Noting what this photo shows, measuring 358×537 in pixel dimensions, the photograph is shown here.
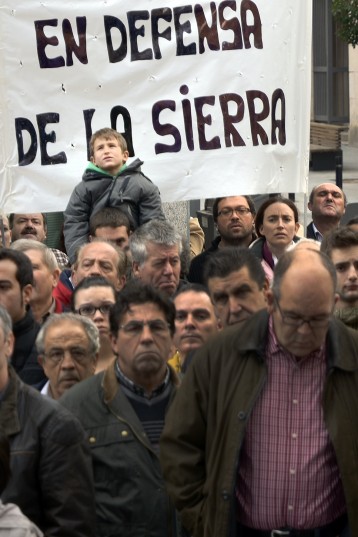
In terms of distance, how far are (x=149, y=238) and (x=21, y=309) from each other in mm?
1137

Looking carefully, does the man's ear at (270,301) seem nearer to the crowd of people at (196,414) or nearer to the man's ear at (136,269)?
the crowd of people at (196,414)

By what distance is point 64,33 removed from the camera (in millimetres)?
8836

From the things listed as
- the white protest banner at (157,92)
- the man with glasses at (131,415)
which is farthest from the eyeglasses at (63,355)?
the white protest banner at (157,92)

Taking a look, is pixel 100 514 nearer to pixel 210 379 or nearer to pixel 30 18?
pixel 210 379

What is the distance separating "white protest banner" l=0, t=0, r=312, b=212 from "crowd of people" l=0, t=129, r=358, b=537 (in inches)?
93.0

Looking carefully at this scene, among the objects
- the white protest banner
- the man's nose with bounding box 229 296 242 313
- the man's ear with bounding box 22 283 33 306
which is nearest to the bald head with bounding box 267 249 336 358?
the man's nose with bounding box 229 296 242 313

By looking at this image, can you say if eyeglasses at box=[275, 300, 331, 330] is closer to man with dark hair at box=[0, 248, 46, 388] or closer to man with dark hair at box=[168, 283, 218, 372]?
man with dark hair at box=[168, 283, 218, 372]

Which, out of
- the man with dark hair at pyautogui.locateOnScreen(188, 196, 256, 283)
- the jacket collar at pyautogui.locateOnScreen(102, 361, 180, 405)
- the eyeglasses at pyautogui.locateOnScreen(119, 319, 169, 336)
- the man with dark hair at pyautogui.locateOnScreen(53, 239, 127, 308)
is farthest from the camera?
the man with dark hair at pyautogui.locateOnScreen(188, 196, 256, 283)

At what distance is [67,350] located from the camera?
20.3 feet

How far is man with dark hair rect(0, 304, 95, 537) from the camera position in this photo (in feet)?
16.0

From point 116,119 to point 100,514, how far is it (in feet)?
13.3

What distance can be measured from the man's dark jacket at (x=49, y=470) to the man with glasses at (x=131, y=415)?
431mm

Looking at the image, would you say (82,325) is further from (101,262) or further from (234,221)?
(234,221)

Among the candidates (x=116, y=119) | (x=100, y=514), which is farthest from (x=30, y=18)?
(x=100, y=514)
